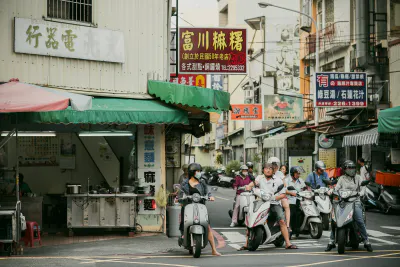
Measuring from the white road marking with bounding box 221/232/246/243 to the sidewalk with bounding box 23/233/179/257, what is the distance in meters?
1.52

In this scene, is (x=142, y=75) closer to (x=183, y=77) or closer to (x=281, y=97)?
(x=183, y=77)

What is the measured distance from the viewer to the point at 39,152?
2056cm

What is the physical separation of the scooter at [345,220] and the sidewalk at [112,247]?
3507 mm

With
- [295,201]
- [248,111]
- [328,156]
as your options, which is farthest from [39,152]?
[248,111]

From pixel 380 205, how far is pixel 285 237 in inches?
428

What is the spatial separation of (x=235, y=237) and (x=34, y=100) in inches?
285

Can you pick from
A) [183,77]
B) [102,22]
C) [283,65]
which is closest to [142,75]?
[102,22]

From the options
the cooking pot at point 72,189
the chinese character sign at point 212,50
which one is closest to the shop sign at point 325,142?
the chinese character sign at point 212,50

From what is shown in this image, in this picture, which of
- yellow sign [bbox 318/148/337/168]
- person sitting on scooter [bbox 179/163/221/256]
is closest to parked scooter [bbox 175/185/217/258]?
person sitting on scooter [bbox 179/163/221/256]

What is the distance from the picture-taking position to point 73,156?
67.5 feet

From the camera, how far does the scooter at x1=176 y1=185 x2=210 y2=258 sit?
12875 millimetres

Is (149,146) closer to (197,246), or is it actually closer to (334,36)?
(197,246)

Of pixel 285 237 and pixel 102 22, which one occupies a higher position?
pixel 102 22

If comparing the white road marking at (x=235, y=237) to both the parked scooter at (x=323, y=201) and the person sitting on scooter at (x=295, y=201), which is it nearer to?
the person sitting on scooter at (x=295, y=201)
